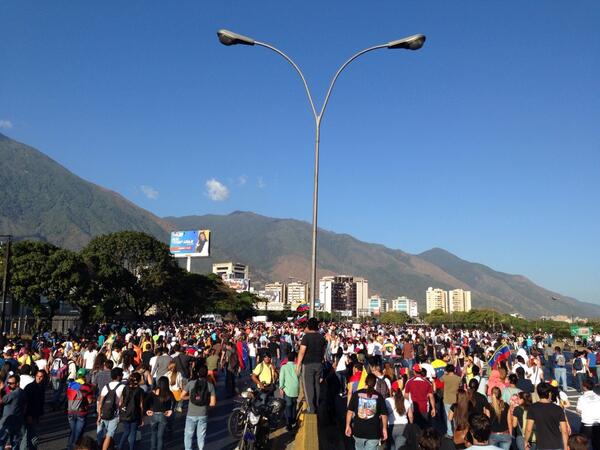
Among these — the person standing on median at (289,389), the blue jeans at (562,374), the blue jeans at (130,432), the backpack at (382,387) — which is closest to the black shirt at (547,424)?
the backpack at (382,387)

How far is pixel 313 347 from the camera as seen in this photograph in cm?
881

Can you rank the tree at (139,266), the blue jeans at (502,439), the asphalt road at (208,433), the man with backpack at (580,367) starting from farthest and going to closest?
the tree at (139,266)
the man with backpack at (580,367)
the asphalt road at (208,433)
the blue jeans at (502,439)

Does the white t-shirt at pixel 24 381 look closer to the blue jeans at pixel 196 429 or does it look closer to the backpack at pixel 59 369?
the blue jeans at pixel 196 429

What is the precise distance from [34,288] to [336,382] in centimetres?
3926

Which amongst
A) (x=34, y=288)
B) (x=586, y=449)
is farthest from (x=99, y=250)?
(x=586, y=449)

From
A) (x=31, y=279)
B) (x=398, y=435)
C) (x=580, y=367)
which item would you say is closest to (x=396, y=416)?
(x=398, y=435)

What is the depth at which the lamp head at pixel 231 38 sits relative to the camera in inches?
508

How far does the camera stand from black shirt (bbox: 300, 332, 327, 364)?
8805 mm

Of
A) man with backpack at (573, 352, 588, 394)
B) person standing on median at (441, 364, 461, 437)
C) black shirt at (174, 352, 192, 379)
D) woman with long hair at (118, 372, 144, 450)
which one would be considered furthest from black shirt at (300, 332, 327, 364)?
man with backpack at (573, 352, 588, 394)

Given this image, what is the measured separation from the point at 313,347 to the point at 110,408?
3.26 meters

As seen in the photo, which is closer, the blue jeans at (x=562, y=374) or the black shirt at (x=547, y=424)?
the black shirt at (x=547, y=424)

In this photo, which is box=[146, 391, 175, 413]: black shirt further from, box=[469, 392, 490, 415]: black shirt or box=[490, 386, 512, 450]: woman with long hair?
box=[490, 386, 512, 450]: woman with long hair

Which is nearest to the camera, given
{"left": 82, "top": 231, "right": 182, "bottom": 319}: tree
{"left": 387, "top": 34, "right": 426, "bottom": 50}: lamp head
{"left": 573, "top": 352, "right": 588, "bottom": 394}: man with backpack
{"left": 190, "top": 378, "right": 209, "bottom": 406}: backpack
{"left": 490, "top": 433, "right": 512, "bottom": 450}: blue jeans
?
{"left": 490, "top": 433, "right": 512, "bottom": 450}: blue jeans

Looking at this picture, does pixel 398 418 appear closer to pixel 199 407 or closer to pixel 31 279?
pixel 199 407
